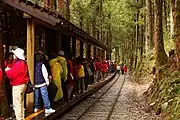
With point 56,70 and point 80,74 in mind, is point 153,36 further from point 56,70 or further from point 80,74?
point 56,70

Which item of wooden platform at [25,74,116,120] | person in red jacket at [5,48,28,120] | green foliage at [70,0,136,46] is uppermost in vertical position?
green foliage at [70,0,136,46]

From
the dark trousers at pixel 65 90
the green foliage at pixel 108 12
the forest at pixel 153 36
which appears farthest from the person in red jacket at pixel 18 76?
the green foliage at pixel 108 12

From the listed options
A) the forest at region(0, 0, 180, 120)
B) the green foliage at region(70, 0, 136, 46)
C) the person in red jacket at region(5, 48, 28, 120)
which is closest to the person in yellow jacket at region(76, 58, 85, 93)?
the forest at region(0, 0, 180, 120)

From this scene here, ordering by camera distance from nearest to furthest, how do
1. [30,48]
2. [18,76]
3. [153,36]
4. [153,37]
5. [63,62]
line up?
[18,76] → [30,48] → [63,62] → [153,36] → [153,37]

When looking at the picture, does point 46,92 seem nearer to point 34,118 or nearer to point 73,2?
point 34,118

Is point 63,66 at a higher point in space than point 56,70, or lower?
higher

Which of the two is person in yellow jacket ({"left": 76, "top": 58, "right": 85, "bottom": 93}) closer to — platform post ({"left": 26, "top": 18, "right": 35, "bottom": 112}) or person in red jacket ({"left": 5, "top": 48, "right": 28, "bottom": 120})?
platform post ({"left": 26, "top": 18, "right": 35, "bottom": 112})

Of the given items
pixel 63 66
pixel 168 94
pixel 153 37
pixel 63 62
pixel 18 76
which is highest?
pixel 153 37

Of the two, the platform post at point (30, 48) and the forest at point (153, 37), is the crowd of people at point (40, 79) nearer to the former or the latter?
the platform post at point (30, 48)

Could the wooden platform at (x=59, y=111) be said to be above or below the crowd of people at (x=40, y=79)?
below

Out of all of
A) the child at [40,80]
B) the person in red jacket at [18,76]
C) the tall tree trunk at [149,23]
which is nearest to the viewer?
the person in red jacket at [18,76]

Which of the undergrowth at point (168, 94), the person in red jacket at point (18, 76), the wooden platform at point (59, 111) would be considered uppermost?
the person in red jacket at point (18, 76)

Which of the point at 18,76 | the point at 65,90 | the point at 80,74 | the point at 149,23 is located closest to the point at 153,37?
the point at 149,23

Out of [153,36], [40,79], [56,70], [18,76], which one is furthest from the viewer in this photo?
[153,36]
